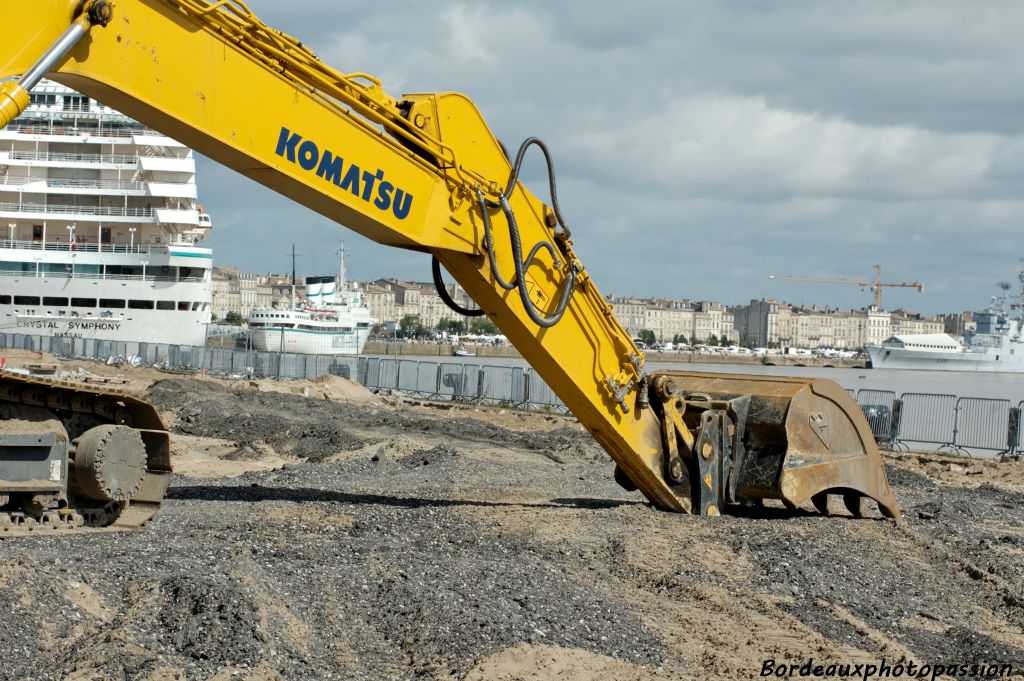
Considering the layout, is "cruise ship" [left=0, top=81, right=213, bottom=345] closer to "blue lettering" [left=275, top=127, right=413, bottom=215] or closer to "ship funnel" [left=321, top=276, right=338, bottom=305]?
"ship funnel" [left=321, top=276, right=338, bottom=305]

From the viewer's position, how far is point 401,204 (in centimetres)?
973

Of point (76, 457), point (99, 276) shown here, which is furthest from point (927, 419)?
point (99, 276)

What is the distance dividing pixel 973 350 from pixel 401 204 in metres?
117

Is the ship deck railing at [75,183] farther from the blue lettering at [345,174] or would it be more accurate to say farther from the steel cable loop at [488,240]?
the blue lettering at [345,174]

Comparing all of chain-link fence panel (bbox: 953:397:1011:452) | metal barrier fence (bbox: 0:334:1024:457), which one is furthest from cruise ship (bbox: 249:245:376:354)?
chain-link fence panel (bbox: 953:397:1011:452)

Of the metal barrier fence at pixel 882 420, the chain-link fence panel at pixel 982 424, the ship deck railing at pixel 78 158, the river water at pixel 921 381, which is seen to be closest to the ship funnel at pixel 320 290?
the river water at pixel 921 381

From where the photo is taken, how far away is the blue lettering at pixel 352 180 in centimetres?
930

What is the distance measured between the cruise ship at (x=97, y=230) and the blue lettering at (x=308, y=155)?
6303 centimetres

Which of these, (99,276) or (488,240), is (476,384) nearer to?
(488,240)

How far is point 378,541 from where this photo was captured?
983 cm

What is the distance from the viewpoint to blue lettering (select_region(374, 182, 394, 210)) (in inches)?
376

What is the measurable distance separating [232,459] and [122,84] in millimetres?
13643

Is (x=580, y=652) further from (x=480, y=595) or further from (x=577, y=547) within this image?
(x=577, y=547)

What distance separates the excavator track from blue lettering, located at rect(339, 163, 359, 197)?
2.67 meters
